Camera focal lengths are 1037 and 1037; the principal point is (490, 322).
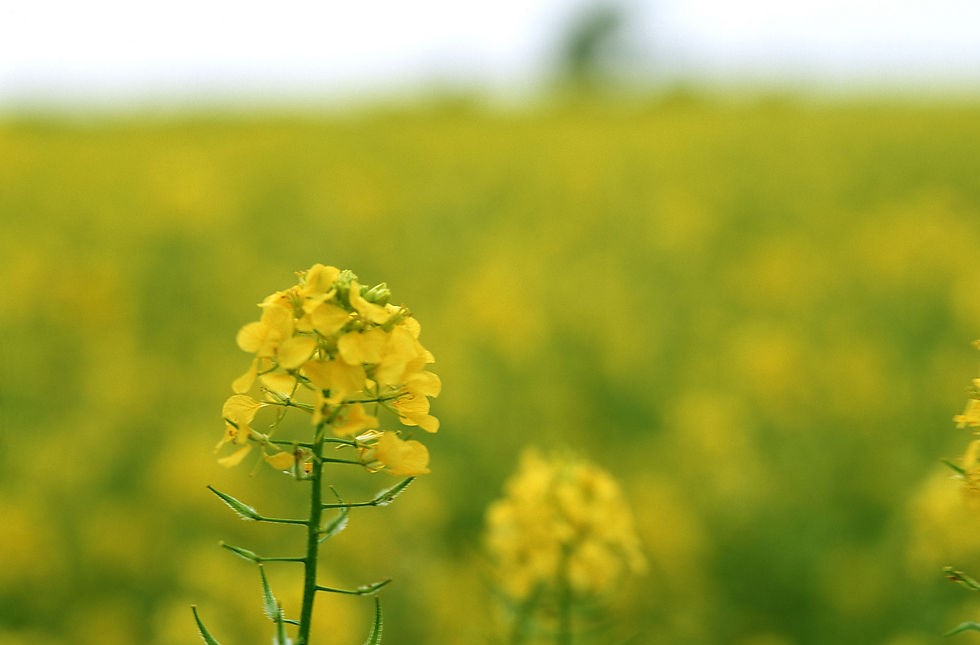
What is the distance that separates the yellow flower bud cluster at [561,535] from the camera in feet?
6.57

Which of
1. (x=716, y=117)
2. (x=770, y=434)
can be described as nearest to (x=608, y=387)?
(x=770, y=434)

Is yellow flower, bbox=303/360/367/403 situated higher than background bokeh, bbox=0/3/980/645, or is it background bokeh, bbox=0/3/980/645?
background bokeh, bbox=0/3/980/645

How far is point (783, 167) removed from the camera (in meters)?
11.4

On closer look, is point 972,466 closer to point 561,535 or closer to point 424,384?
point 424,384

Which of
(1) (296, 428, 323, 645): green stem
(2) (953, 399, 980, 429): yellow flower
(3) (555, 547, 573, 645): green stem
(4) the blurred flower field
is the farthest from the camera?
(4) the blurred flower field

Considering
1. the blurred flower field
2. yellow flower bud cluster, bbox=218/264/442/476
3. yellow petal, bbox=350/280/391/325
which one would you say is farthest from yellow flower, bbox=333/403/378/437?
the blurred flower field

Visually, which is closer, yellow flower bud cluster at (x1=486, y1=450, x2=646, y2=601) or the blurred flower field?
yellow flower bud cluster at (x1=486, y1=450, x2=646, y2=601)

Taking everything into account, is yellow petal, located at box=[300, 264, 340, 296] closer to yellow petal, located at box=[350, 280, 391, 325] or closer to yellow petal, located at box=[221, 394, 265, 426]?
yellow petal, located at box=[350, 280, 391, 325]

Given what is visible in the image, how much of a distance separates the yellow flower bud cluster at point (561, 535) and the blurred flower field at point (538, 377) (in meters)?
0.20

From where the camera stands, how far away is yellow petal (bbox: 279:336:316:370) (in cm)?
116

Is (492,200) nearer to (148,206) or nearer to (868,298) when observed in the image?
(148,206)

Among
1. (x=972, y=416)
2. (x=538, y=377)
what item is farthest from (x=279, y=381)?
(x=538, y=377)

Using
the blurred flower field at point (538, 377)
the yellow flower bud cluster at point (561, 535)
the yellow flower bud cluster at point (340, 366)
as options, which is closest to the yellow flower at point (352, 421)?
the yellow flower bud cluster at point (340, 366)

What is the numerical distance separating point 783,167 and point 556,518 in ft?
33.2
